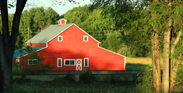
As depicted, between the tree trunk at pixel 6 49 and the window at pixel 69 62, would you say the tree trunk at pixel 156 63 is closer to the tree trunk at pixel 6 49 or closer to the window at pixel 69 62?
the tree trunk at pixel 6 49

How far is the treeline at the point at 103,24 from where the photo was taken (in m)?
14.8

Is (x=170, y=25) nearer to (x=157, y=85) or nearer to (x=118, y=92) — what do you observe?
(x=157, y=85)

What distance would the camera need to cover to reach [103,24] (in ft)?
313

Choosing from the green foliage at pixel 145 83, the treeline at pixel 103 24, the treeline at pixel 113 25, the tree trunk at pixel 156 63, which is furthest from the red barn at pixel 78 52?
the tree trunk at pixel 156 63

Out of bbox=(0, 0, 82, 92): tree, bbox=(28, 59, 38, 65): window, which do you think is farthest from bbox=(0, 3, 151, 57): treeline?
bbox=(28, 59, 38, 65): window

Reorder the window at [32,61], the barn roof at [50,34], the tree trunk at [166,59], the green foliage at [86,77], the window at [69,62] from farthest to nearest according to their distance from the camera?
the barn roof at [50,34], the window at [69,62], the window at [32,61], the green foliage at [86,77], the tree trunk at [166,59]

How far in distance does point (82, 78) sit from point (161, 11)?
10594 mm

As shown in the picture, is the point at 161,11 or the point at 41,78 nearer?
the point at 161,11

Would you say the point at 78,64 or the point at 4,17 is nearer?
the point at 4,17

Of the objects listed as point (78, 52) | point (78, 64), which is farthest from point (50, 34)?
point (78, 64)

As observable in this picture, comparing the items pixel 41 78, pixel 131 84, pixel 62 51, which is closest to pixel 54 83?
pixel 41 78

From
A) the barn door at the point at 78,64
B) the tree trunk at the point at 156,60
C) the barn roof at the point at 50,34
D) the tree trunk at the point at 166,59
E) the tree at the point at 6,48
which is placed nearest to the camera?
the tree trunk at the point at 166,59

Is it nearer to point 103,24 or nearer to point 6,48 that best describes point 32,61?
point 6,48

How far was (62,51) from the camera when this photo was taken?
48.2m
